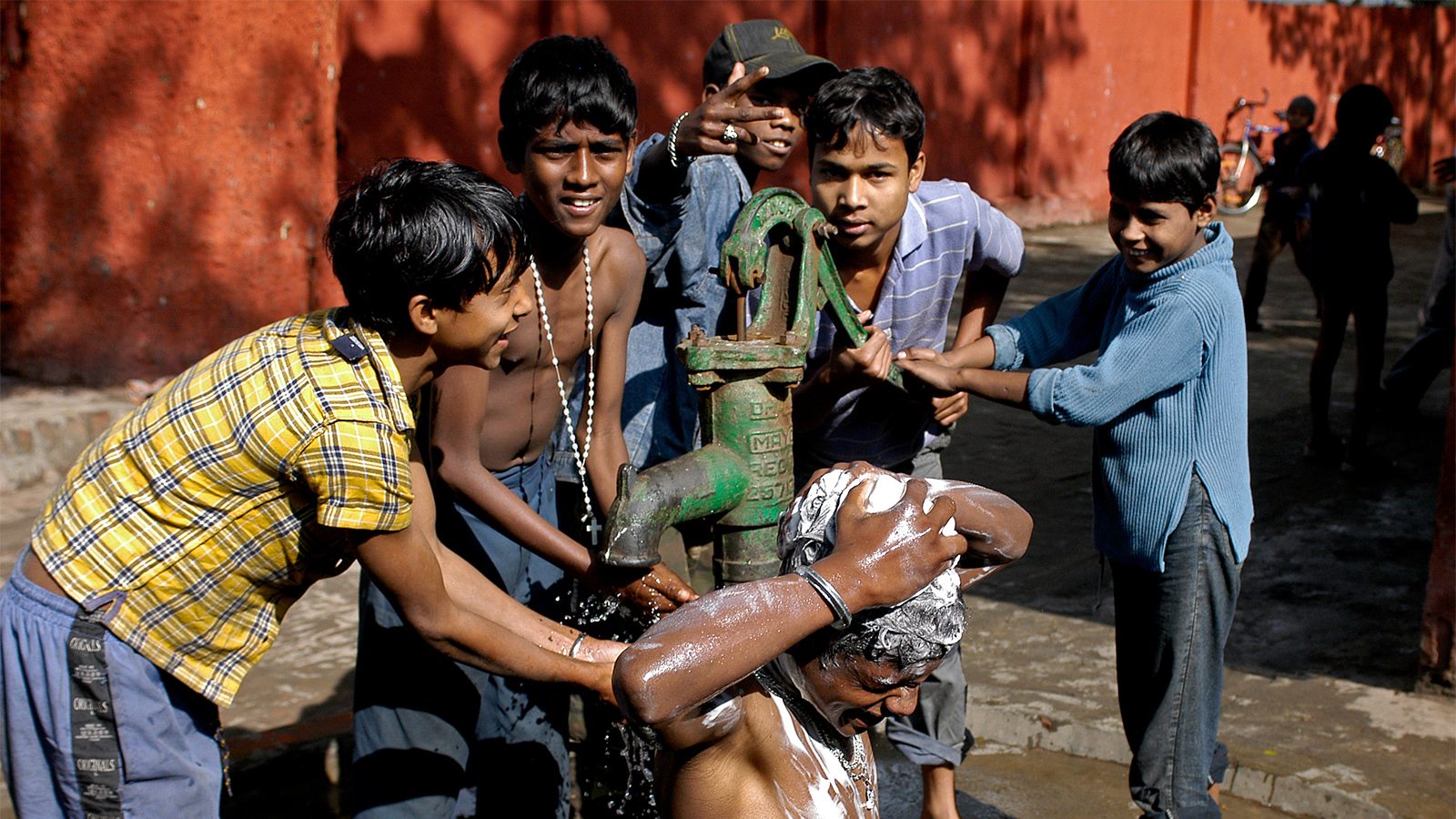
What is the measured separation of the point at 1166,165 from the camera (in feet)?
8.89

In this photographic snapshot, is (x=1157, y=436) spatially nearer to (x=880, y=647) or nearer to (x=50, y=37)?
(x=880, y=647)

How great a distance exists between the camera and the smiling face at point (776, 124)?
10.7 feet

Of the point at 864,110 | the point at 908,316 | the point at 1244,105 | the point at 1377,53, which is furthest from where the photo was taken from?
the point at 1377,53

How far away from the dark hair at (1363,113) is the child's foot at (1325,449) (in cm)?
135

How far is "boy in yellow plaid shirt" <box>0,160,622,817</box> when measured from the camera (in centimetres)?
207

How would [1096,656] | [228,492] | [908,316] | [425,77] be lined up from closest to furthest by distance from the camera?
[228,492], [908,316], [1096,656], [425,77]

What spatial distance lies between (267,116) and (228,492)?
4447 mm

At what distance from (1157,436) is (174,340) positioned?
4.82 metres

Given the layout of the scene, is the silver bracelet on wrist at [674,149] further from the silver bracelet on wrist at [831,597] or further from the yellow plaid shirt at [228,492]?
the silver bracelet on wrist at [831,597]

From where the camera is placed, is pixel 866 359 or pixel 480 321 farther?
pixel 866 359

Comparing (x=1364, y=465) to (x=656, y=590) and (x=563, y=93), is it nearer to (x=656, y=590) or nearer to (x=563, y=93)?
(x=563, y=93)

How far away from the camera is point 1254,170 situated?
49.2 feet

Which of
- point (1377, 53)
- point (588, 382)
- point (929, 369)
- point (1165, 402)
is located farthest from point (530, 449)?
point (1377, 53)

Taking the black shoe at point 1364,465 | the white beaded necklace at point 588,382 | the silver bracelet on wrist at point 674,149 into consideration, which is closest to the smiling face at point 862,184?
the silver bracelet on wrist at point 674,149
